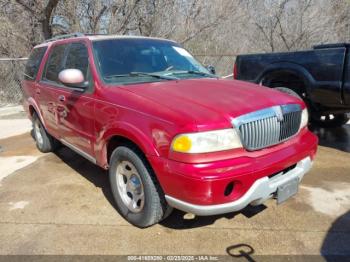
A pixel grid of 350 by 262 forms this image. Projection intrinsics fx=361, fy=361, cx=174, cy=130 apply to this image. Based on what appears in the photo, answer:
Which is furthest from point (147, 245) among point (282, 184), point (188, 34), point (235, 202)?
point (188, 34)

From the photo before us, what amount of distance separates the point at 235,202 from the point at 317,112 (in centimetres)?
382

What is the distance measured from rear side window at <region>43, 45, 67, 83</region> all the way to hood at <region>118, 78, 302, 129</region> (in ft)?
5.54

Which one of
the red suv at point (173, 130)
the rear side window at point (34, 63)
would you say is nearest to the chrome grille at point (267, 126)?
the red suv at point (173, 130)

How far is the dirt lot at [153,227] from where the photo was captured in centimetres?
325

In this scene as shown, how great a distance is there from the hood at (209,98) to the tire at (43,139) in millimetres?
2875

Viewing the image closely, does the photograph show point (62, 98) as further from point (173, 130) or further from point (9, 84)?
point (9, 84)

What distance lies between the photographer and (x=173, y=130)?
9.38ft

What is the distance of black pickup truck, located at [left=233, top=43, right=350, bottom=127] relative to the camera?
5.35 metres

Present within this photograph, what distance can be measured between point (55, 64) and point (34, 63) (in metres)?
1.04

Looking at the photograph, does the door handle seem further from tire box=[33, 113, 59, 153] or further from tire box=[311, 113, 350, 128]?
tire box=[311, 113, 350, 128]

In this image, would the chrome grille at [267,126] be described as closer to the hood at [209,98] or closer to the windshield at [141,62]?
the hood at [209,98]

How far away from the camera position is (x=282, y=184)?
3166 mm

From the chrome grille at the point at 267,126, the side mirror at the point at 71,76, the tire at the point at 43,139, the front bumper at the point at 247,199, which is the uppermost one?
the side mirror at the point at 71,76

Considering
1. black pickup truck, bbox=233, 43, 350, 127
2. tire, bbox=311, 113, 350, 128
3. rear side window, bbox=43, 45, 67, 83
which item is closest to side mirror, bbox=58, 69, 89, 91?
rear side window, bbox=43, 45, 67, 83
